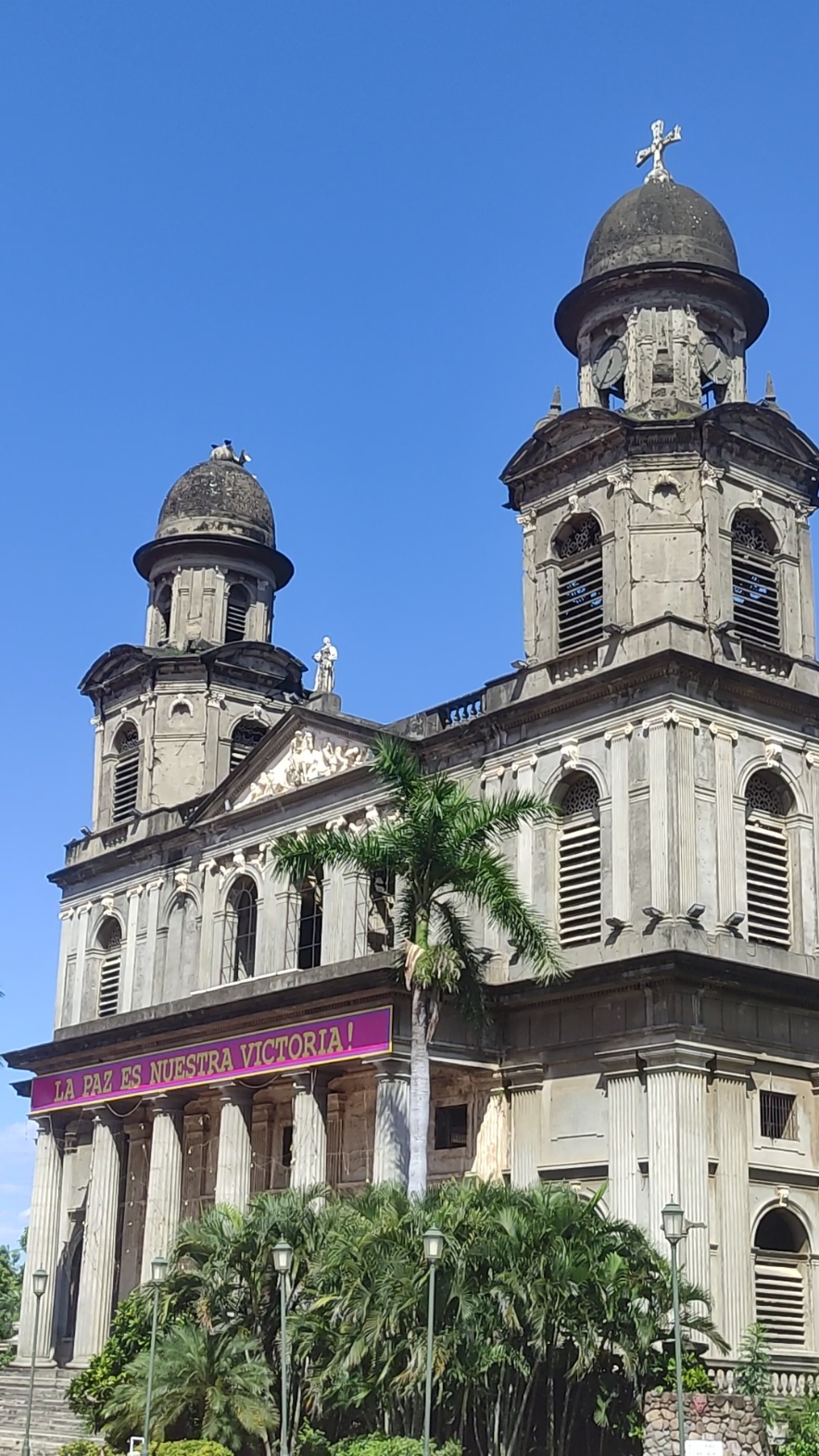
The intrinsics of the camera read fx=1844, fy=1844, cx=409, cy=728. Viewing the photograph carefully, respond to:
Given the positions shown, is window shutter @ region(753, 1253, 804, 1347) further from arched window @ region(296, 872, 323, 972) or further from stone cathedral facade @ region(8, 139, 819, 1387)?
arched window @ region(296, 872, 323, 972)

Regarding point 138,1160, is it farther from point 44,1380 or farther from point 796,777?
point 796,777

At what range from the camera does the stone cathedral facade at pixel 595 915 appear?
1209 inches

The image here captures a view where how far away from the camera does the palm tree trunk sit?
28.2 m

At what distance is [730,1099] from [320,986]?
306 inches

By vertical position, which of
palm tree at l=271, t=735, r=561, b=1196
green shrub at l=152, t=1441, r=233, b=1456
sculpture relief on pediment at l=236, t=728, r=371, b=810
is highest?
sculpture relief on pediment at l=236, t=728, r=371, b=810

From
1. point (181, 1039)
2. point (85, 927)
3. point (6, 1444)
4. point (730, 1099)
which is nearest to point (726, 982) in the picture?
point (730, 1099)

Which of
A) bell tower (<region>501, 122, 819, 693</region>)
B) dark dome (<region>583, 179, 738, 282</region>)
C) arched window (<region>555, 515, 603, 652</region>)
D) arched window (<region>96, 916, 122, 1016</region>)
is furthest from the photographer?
arched window (<region>96, 916, 122, 1016</region>)

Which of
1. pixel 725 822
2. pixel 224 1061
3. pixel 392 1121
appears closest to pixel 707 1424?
pixel 392 1121

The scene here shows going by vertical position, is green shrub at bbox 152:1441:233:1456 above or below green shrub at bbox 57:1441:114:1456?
above

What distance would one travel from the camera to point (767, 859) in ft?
109

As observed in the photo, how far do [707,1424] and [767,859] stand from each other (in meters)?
10.7

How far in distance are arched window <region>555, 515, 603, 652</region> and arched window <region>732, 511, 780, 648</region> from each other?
8.44 feet

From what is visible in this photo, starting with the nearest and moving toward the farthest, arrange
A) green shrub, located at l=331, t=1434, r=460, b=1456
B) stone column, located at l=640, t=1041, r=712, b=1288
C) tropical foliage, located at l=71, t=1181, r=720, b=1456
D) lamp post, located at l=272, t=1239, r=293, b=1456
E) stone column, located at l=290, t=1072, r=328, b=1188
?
green shrub, located at l=331, t=1434, r=460, b=1456 < tropical foliage, located at l=71, t=1181, r=720, b=1456 < lamp post, located at l=272, t=1239, r=293, b=1456 < stone column, located at l=640, t=1041, r=712, b=1288 < stone column, located at l=290, t=1072, r=328, b=1188

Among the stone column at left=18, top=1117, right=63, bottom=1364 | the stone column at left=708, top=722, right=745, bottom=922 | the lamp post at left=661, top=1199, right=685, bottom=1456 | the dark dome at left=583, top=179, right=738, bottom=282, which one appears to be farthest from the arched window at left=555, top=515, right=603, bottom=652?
the stone column at left=18, top=1117, right=63, bottom=1364
